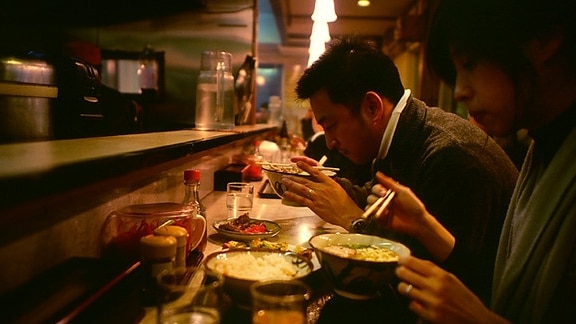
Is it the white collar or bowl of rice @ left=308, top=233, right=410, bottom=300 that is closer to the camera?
bowl of rice @ left=308, top=233, right=410, bottom=300

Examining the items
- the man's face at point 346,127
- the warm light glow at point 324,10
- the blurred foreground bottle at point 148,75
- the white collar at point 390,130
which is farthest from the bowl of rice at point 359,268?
the blurred foreground bottle at point 148,75

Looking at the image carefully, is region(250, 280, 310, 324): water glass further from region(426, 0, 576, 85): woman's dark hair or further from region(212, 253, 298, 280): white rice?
region(426, 0, 576, 85): woman's dark hair

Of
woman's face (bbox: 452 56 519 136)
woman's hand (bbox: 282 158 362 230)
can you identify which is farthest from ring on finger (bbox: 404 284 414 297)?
woman's hand (bbox: 282 158 362 230)

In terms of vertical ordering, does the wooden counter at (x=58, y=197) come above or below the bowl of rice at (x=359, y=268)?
above

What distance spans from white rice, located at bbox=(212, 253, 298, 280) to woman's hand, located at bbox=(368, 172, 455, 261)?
387 mm

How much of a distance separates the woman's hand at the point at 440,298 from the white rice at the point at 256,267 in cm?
32

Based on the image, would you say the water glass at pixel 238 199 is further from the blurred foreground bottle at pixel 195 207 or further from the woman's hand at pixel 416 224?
the woman's hand at pixel 416 224

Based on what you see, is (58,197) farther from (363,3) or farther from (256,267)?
(363,3)

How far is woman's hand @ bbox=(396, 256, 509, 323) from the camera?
3.23 ft

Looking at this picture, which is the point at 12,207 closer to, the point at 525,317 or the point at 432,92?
the point at 525,317

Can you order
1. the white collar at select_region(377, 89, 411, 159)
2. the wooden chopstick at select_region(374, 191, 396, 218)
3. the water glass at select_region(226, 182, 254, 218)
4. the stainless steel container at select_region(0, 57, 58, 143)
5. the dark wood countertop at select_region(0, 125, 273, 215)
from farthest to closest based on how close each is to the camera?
the water glass at select_region(226, 182, 254, 218), the white collar at select_region(377, 89, 411, 159), the stainless steel container at select_region(0, 57, 58, 143), the wooden chopstick at select_region(374, 191, 396, 218), the dark wood countertop at select_region(0, 125, 273, 215)

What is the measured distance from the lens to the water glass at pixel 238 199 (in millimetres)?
2236

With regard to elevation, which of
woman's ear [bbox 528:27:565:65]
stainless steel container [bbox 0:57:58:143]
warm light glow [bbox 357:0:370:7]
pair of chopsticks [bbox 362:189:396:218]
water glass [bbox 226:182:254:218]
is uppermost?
warm light glow [bbox 357:0:370:7]

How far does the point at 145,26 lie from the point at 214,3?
841mm
